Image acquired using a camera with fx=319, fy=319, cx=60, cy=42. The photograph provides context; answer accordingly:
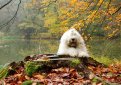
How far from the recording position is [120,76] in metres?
6.19

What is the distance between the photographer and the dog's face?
266 inches

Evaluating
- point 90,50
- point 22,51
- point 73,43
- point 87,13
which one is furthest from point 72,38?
point 22,51

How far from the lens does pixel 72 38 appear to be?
6715 mm

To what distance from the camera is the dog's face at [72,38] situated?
675 centimetres

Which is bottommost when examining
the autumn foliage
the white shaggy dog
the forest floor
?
the forest floor

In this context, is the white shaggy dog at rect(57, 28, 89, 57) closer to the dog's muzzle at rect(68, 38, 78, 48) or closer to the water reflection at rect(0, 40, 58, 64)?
the dog's muzzle at rect(68, 38, 78, 48)

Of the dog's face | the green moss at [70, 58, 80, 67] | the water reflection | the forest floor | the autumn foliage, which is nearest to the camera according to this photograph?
the forest floor

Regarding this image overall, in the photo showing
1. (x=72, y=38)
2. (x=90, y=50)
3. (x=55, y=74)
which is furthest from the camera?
(x=90, y=50)

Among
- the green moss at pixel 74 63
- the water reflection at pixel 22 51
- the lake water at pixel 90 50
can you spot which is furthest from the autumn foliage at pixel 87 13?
the water reflection at pixel 22 51

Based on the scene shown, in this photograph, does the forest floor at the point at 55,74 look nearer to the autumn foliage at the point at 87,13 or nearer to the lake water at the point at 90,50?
the autumn foliage at the point at 87,13

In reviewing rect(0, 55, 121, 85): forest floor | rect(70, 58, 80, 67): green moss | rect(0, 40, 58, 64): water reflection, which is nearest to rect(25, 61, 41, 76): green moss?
rect(0, 55, 121, 85): forest floor

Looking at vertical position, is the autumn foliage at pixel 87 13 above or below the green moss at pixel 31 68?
above

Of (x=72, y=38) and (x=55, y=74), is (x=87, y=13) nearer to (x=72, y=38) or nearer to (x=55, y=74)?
(x=72, y=38)

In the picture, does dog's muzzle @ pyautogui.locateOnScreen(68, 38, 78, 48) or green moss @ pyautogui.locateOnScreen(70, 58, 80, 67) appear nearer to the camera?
green moss @ pyautogui.locateOnScreen(70, 58, 80, 67)
